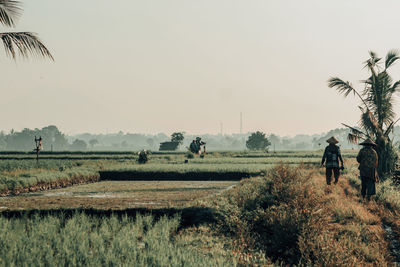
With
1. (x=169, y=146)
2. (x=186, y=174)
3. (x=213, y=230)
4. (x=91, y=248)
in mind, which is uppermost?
(x=169, y=146)

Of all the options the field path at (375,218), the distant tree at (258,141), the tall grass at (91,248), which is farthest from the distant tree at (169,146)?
the tall grass at (91,248)

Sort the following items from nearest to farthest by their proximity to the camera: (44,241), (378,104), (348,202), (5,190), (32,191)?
(44,241), (348,202), (5,190), (32,191), (378,104)

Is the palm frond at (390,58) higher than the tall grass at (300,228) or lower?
higher

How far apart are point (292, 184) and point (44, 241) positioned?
750 cm

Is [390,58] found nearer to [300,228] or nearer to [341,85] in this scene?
[341,85]

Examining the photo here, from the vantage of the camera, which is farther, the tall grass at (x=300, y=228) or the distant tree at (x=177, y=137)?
the distant tree at (x=177, y=137)

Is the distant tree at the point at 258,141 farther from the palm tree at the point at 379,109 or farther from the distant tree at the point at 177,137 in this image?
the palm tree at the point at 379,109

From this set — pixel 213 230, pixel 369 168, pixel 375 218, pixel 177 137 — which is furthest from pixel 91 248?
pixel 177 137

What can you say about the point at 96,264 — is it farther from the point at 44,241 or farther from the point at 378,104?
the point at 378,104

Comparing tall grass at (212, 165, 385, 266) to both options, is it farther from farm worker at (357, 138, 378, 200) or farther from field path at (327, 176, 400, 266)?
farm worker at (357, 138, 378, 200)

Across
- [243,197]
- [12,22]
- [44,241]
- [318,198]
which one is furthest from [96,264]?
[12,22]

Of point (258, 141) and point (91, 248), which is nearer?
point (91, 248)

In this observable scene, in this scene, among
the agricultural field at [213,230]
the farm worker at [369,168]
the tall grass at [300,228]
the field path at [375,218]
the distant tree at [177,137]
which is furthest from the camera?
the distant tree at [177,137]

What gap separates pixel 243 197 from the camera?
11875mm
